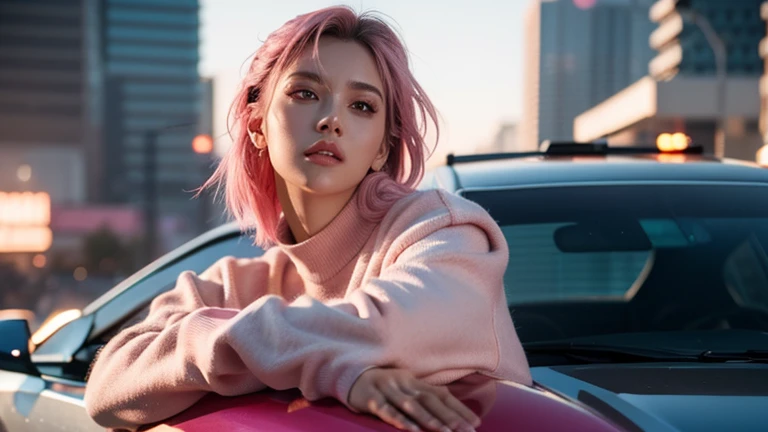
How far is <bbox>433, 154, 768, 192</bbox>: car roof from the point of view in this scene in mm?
2797

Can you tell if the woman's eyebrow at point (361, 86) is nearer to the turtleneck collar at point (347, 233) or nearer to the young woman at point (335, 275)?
the young woman at point (335, 275)

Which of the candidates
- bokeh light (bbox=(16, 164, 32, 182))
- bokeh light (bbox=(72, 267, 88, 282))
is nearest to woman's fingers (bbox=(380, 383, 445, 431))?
bokeh light (bbox=(72, 267, 88, 282))

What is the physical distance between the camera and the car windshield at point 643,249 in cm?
272

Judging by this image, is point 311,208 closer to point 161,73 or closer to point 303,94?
point 303,94

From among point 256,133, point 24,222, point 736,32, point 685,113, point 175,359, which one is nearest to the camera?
point 175,359

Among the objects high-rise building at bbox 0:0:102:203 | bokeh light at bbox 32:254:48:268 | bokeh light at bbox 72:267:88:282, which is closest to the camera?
bokeh light at bbox 72:267:88:282

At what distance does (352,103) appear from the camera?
6.73 feet

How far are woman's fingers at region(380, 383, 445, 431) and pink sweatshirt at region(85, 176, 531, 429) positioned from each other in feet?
0.20

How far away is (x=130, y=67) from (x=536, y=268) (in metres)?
154

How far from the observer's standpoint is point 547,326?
274cm

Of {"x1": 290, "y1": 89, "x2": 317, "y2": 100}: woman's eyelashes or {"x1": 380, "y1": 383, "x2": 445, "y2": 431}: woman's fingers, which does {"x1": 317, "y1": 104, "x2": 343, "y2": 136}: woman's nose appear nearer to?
{"x1": 290, "y1": 89, "x2": 317, "y2": 100}: woman's eyelashes

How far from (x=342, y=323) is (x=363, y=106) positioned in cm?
52

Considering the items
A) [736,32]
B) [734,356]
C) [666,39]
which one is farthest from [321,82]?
[736,32]

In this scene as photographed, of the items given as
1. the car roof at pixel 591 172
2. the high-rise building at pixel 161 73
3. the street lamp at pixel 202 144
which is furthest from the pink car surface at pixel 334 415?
the high-rise building at pixel 161 73
